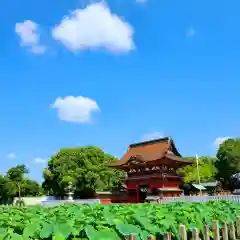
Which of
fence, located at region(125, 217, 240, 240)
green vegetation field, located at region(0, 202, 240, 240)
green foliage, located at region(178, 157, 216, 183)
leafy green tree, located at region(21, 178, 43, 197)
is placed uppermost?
green foliage, located at region(178, 157, 216, 183)

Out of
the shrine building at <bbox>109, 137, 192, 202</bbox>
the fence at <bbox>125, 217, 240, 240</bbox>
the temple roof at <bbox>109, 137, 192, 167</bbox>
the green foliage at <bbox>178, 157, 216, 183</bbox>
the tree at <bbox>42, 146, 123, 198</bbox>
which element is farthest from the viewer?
the green foliage at <bbox>178, 157, 216, 183</bbox>

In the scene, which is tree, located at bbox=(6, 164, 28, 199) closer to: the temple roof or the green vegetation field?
the temple roof

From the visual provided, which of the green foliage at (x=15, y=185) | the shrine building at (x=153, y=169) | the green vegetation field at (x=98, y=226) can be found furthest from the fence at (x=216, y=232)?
the green foliage at (x=15, y=185)

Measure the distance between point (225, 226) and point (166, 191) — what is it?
2566cm

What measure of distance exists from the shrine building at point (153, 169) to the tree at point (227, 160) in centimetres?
1456

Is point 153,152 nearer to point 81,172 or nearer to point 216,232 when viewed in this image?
point 81,172

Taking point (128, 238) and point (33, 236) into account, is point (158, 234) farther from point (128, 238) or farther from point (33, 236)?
point (33, 236)

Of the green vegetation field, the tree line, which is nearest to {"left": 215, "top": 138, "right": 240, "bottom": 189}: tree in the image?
the tree line

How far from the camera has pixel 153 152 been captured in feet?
115

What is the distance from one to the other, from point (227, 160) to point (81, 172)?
19161 mm

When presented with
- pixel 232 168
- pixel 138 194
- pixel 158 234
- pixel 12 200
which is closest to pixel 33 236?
pixel 158 234

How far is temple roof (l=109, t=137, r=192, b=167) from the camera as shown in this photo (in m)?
33.4

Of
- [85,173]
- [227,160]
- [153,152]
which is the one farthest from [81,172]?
[227,160]

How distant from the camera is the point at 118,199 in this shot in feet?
120
